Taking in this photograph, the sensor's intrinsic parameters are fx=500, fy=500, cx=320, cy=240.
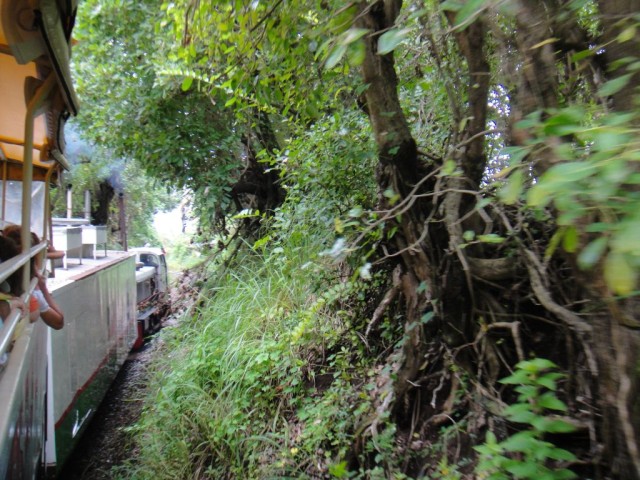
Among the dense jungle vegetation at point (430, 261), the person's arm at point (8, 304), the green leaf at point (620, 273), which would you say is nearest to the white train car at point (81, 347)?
the dense jungle vegetation at point (430, 261)

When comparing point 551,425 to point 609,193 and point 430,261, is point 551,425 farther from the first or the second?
point 430,261

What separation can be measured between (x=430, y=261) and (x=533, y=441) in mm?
1425

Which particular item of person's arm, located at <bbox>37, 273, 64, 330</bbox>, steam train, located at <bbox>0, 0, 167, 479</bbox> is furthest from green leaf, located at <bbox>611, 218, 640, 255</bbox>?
person's arm, located at <bbox>37, 273, 64, 330</bbox>

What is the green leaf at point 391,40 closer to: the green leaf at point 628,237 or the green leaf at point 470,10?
the green leaf at point 470,10

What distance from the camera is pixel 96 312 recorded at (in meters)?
6.39

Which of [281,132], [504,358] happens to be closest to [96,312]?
[281,132]

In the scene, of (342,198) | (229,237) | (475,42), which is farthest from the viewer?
(229,237)

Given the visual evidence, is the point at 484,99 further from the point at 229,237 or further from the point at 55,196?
the point at 55,196

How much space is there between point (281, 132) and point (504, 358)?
270 inches

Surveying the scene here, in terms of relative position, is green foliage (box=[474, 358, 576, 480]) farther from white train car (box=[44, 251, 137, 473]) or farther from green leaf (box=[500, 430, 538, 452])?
white train car (box=[44, 251, 137, 473])

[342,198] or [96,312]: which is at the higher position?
[342,198]

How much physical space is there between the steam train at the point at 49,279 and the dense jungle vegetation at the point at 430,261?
0.92 m

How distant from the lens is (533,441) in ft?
6.25

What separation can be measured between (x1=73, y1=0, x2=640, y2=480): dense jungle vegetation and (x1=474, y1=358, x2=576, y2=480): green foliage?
11 millimetres
